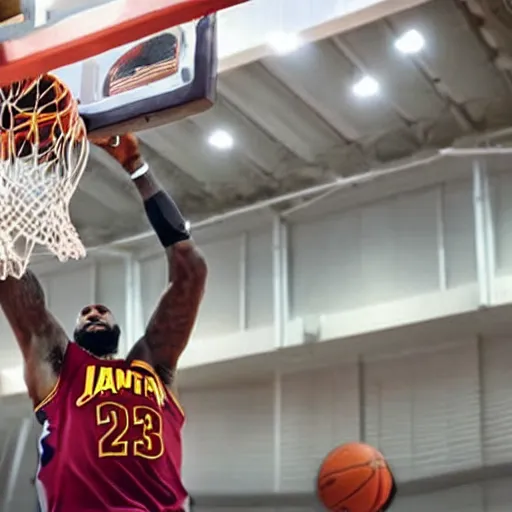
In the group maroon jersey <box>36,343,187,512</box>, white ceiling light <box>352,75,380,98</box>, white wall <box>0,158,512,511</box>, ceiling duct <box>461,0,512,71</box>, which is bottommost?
maroon jersey <box>36,343,187,512</box>

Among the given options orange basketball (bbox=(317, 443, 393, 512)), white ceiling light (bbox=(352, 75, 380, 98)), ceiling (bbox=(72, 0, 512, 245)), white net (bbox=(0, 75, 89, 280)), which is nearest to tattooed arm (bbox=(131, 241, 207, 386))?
white net (bbox=(0, 75, 89, 280))

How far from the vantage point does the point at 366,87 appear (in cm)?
671

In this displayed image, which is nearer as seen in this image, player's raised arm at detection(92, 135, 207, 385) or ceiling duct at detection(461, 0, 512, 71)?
player's raised arm at detection(92, 135, 207, 385)

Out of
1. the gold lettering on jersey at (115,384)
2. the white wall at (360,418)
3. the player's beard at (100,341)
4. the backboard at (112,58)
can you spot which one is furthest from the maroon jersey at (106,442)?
the white wall at (360,418)

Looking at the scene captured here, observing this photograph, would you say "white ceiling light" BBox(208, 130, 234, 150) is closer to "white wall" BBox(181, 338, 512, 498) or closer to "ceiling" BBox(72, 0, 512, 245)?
"ceiling" BBox(72, 0, 512, 245)

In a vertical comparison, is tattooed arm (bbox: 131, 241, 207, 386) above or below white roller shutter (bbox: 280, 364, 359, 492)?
below

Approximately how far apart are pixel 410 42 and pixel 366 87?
531 millimetres

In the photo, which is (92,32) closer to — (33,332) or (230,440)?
(33,332)

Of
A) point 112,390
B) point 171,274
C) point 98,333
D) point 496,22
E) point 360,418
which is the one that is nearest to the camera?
point 112,390

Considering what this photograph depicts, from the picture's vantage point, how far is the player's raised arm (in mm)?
4289

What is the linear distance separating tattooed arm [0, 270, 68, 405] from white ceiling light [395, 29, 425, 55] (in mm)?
2853

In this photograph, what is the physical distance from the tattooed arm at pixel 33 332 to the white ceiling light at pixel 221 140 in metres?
3.29

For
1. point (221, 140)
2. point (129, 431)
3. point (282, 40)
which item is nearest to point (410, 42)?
point (282, 40)

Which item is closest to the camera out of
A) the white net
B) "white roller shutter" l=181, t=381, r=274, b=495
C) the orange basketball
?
the white net
